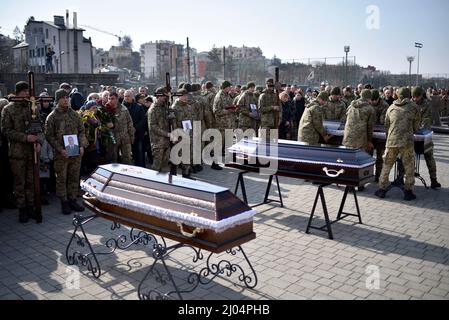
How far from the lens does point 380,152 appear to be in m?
9.70

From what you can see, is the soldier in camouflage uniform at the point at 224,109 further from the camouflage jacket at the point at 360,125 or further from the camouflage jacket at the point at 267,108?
the camouflage jacket at the point at 360,125

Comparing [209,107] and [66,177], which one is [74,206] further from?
[209,107]

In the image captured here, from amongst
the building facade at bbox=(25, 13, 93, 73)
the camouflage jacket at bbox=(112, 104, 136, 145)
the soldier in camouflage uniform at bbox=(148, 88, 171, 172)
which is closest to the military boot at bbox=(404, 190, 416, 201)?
the soldier in camouflage uniform at bbox=(148, 88, 171, 172)

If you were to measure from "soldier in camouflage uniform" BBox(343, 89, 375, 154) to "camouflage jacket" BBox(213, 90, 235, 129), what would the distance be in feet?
11.7

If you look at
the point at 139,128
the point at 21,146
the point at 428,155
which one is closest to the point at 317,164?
the point at 428,155

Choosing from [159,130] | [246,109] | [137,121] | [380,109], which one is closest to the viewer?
[159,130]

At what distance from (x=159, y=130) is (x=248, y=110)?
359 cm

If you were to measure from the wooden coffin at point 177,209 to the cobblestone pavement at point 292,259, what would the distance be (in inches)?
29.1

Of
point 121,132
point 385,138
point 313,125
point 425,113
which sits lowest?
point 385,138

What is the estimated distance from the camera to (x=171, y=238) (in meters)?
4.37

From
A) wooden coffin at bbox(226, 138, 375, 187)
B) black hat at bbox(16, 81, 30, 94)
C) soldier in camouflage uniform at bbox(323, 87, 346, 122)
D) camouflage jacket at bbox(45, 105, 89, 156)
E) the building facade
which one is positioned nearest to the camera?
wooden coffin at bbox(226, 138, 375, 187)

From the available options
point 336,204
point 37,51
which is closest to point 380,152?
point 336,204

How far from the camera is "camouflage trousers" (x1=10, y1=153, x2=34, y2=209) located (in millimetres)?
7000

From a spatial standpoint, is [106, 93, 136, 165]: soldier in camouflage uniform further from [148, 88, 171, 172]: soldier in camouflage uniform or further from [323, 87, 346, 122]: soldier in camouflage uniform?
[323, 87, 346, 122]: soldier in camouflage uniform
